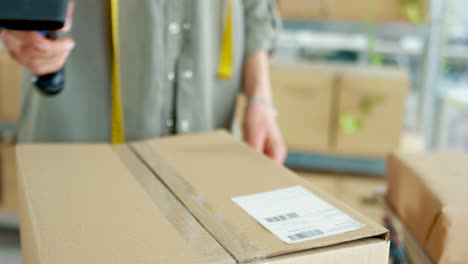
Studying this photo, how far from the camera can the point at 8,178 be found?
1.86 m

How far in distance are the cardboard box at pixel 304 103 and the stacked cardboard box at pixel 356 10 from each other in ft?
0.58

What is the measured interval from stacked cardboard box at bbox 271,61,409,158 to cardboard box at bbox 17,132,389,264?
1.06m

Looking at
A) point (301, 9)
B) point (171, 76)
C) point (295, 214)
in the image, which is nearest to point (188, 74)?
point (171, 76)

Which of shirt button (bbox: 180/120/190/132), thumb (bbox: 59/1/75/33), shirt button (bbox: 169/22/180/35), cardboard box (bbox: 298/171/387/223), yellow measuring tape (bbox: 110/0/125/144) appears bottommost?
cardboard box (bbox: 298/171/387/223)

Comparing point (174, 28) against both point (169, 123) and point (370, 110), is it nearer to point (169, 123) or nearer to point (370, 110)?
point (169, 123)

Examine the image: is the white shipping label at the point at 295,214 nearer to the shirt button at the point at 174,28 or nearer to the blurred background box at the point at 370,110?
the shirt button at the point at 174,28

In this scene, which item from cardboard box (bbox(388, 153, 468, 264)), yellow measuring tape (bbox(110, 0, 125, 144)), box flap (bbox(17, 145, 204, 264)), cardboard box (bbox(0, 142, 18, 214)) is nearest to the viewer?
box flap (bbox(17, 145, 204, 264))

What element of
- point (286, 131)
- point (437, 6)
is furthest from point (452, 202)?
point (437, 6)

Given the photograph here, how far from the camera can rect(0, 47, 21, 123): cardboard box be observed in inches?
70.1

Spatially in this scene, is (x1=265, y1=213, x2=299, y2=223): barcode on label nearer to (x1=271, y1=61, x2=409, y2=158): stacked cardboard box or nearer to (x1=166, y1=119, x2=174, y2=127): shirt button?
(x1=166, y1=119, x2=174, y2=127): shirt button

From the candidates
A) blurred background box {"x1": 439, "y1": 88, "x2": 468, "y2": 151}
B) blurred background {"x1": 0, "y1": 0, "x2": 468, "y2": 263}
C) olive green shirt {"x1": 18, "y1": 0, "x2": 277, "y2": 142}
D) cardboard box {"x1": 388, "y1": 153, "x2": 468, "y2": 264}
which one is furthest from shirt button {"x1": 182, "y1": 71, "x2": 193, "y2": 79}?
blurred background box {"x1": 439, "y1": 88, "x2": 468, "y2": 151}

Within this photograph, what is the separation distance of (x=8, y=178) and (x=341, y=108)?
1.10 metres

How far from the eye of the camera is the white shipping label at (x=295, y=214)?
1.65 feet

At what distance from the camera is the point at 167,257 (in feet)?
1.50
